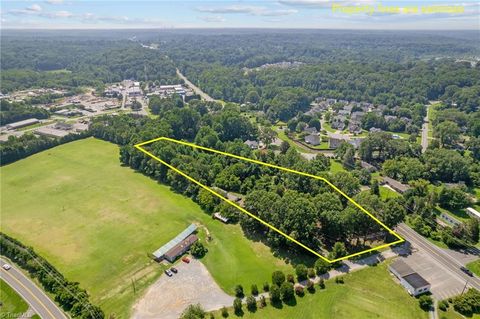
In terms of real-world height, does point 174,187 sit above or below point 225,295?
above

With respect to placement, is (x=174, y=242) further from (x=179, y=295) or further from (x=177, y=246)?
Result: (x=179, y=295)

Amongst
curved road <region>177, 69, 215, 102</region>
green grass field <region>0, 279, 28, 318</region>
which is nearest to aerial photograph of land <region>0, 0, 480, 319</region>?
green grass field <region>0, 279, 28, 318</region>

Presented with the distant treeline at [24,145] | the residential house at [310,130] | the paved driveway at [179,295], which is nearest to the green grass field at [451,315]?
the paved driveway at [179,295]

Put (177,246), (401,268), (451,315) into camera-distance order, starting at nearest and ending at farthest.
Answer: (451,315) < (401,268) < (177,246)

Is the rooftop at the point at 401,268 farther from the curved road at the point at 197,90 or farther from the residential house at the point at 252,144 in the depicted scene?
the curved road at the point at 197,90

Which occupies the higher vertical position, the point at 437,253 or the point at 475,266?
the point at 437,253

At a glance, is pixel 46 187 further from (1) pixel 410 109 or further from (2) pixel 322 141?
(1) pixel 410 109

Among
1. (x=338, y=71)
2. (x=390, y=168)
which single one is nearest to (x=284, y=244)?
(x=390, y=168)

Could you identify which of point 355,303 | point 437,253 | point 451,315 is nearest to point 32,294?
point 355,303
